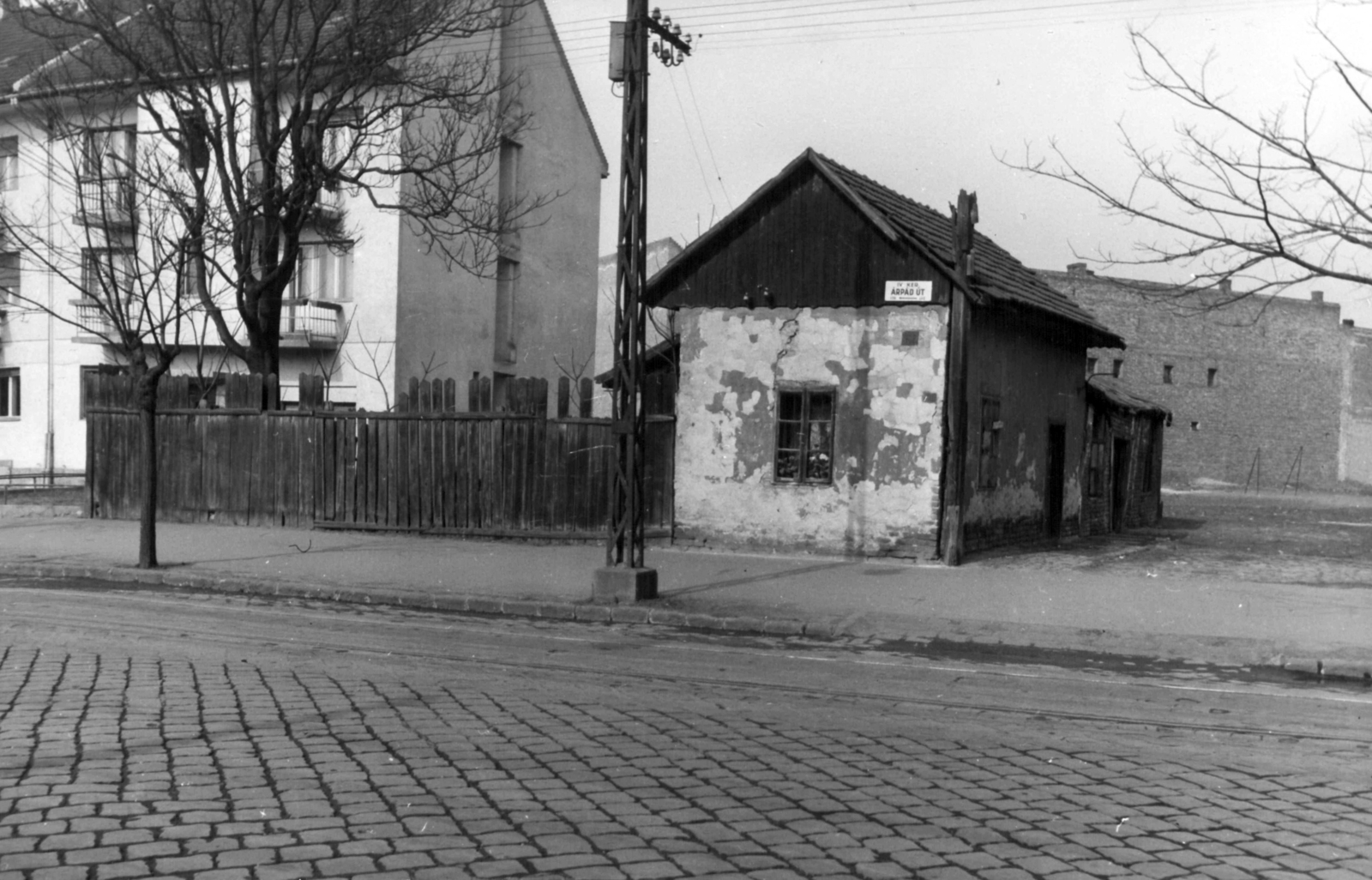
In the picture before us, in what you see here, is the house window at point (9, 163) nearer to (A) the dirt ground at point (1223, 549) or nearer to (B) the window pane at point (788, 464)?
(A) the dirt ground at point (1223, 549)

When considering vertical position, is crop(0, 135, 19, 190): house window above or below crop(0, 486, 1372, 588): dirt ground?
above

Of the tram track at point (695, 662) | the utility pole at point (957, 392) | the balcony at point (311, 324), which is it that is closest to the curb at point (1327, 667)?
the tram track at point (695, 662)

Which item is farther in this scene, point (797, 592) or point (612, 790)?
point (797, 592)

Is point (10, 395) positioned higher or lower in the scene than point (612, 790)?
higher

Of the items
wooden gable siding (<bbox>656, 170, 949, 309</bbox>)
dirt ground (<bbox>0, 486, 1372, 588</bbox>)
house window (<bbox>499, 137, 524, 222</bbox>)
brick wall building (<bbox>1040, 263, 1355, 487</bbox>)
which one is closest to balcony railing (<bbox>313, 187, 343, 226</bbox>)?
house window (<bbox>499, 137, 524, 222</bbox>)

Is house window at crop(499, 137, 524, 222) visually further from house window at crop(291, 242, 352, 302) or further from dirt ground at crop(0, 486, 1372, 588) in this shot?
dirt ground at crop(0, 486, 1372, 588)

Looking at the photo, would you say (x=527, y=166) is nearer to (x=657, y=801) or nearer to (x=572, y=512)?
(x=572, y=512)

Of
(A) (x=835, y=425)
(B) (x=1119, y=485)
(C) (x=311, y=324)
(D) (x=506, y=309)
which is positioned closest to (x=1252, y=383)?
(B) (x=1119, y=485)

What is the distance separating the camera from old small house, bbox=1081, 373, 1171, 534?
23.7 metres

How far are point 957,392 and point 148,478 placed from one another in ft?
32.7

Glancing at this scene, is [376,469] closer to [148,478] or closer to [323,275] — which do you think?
[148,478]

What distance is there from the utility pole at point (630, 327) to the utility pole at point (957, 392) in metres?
5.23

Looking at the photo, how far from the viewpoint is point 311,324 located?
2945 cm

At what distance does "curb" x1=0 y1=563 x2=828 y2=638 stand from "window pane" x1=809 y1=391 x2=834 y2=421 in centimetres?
571
